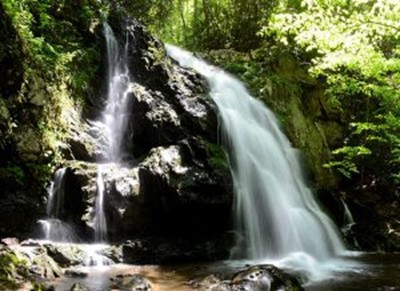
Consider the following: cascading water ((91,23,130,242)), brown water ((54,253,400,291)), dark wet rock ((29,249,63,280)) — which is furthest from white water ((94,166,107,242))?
dark wet rock ((29,249,63,280))

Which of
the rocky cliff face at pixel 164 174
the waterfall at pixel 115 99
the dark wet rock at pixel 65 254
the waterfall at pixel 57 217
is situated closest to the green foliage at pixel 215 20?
the waterfall at pixel 115 99

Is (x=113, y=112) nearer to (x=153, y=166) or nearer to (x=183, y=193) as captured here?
(x=153, y=166)

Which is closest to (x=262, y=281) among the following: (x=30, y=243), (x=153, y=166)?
(x=153, y=166)

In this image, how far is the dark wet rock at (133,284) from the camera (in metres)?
7.17

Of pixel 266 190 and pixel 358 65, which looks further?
pixel 266 190

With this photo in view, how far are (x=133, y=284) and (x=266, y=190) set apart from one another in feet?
17.1

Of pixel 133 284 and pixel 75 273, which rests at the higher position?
pixel 75 273

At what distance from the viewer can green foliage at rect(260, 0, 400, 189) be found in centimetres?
689

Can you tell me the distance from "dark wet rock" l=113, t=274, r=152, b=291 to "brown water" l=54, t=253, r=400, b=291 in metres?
0.14

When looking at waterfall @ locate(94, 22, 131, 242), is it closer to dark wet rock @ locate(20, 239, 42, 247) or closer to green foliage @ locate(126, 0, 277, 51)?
dark wet rock @ locate(20, 239, 42, 247)

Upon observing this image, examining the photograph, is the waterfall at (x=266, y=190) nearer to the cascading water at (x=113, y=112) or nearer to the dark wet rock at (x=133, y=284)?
the cascading water at (x=113, y=112)

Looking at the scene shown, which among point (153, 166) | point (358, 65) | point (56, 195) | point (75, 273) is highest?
point (358, 65)

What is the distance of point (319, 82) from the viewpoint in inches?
683

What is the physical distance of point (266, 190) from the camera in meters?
11.7
